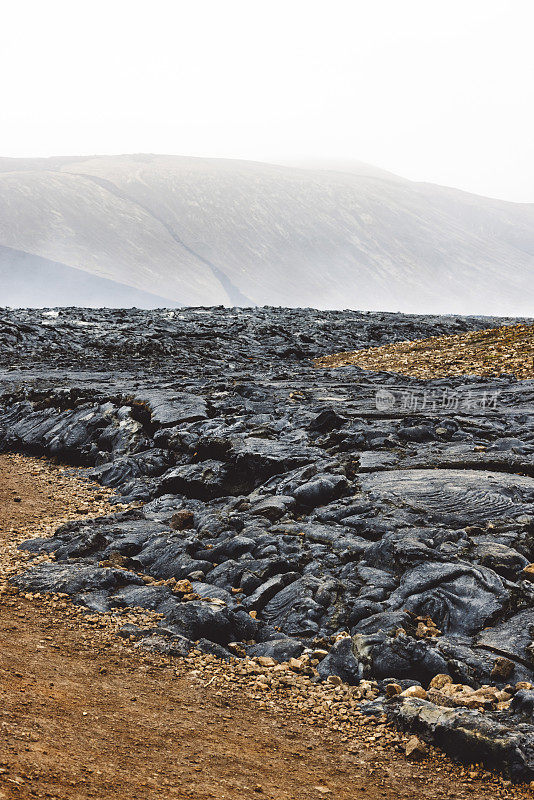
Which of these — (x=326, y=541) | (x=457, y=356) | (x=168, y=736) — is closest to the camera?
(x=168, y=736)

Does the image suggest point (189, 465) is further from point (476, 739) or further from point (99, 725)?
point (476, 739)

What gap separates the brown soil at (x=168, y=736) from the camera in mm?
3123

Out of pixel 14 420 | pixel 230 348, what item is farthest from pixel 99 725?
pixel 230 348

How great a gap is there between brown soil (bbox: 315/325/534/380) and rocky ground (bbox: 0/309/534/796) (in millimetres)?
3146

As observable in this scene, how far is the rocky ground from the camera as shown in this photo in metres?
4.42

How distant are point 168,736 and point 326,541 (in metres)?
2.88

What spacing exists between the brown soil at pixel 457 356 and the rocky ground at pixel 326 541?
3.15 meters

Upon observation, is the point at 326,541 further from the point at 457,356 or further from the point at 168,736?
the point at 457,356

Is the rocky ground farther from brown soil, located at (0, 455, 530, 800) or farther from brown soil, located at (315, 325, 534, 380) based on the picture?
brown soil, located at (315, 325, 534, 380)

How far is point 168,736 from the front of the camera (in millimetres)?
3734

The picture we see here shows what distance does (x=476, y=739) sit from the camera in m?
3.59

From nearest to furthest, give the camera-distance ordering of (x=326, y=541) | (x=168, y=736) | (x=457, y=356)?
(x=168, y=736)
(x=326, y=541)
(x=457, y=356)

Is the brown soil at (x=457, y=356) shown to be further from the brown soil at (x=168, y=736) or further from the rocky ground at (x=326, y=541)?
the brown soil at (x=168, y=736)

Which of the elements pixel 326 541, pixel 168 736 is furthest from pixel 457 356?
pixel 168 736
